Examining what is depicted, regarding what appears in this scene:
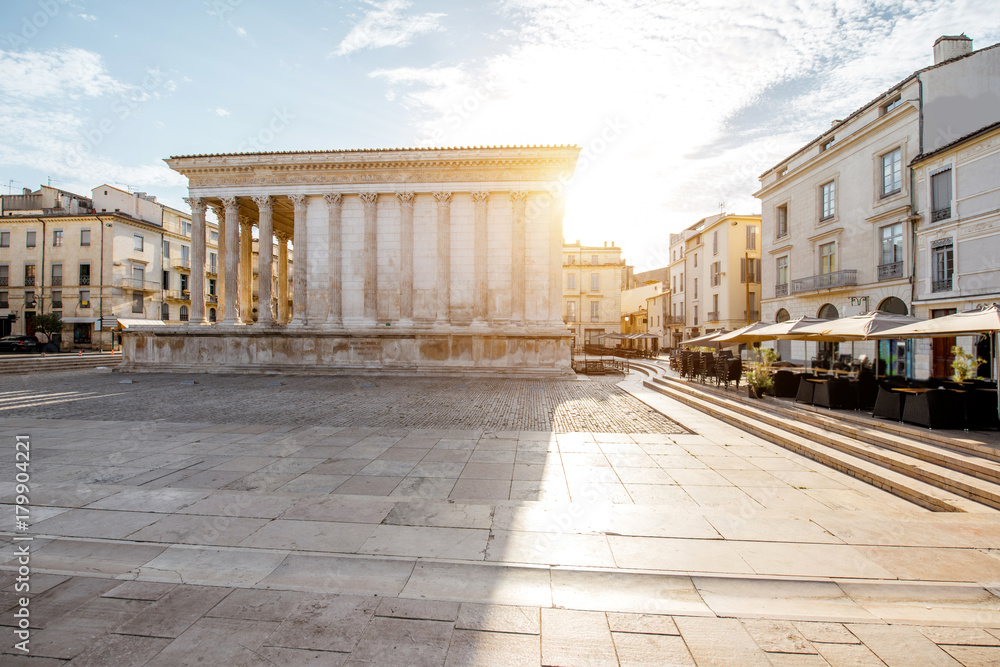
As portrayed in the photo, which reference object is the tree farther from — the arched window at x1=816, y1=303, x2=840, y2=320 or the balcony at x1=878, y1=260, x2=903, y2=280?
the balcony at x1=878, y1=260, x2=903, y2=280

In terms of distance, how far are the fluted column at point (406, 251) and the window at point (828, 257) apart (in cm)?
2391

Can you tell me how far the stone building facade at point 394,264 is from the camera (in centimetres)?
2203

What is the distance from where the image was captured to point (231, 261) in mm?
24078

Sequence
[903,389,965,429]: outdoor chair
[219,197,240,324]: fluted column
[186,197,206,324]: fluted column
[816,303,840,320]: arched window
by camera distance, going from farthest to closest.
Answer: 1. [816,303,840,320]: arched window
2. [219,197,240,324]: fluted column
3. [186,197,206,324]: fluted column
4. [903,389,965,429]: outdoor chair

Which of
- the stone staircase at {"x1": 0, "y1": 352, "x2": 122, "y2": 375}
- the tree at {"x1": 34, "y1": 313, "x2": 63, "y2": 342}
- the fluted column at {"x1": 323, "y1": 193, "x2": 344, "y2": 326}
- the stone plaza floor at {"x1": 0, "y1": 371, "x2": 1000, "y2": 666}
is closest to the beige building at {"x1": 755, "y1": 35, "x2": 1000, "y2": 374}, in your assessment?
the stone plaza floor at {"x1": 0, "y1": 371, "x2": 1000, "y2": 666}

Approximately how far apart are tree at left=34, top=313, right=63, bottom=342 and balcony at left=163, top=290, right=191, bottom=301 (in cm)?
784

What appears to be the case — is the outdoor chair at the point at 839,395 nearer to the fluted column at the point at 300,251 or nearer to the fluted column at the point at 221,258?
the fluted column at the point at 300,251

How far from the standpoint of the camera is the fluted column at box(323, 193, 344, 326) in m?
23.1

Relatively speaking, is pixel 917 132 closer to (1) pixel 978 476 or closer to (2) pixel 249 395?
(1) pixel 978 476

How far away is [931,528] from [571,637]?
174 inches

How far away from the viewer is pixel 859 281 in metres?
23.0

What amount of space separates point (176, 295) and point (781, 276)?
54.0m

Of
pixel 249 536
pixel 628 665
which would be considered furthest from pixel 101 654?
pixel 628 665

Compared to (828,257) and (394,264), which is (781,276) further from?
(394,264)
